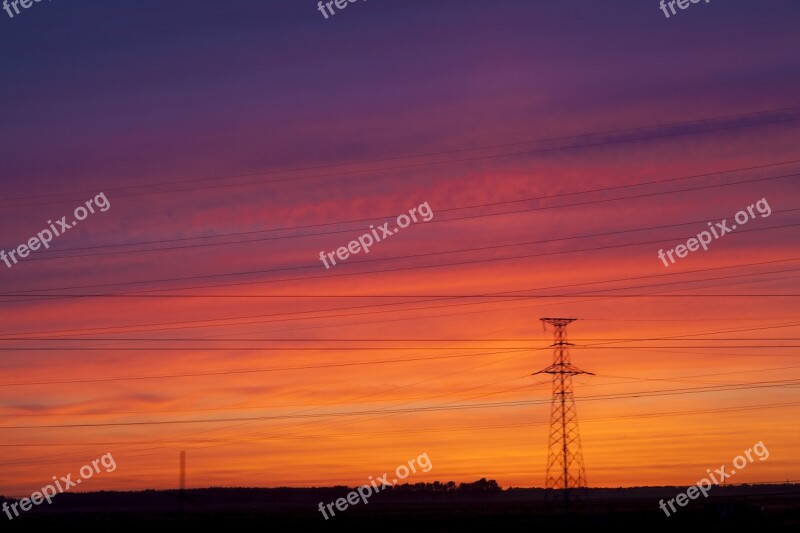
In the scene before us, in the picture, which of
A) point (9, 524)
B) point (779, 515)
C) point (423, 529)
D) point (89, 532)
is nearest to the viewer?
point (423, 529)

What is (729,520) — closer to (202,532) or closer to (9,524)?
(202,532)

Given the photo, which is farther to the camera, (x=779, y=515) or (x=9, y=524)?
(x=9, y=524)

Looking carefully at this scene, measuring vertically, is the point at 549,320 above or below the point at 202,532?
above

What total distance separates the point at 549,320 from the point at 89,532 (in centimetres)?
4806

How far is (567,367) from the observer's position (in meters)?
91.8

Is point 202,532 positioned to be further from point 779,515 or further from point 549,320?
point 779,515

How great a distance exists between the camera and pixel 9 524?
4451 inches

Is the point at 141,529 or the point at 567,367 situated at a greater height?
the point at 567,367

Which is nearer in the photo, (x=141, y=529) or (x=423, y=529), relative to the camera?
(x=423, y=529)

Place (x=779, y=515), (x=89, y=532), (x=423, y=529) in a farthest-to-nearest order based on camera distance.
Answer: (x=779, y=515) < (x=89, y=532) < (x=423, y=529)

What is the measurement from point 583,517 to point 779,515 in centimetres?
1991

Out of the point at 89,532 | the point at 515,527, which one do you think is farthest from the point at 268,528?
the point at 515,527

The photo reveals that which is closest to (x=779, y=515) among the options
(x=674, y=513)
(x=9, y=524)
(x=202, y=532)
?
(x=674, y=513)

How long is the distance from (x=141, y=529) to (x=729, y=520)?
57401mm
